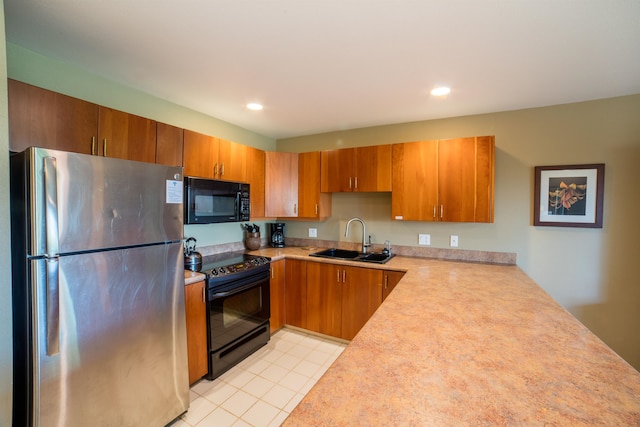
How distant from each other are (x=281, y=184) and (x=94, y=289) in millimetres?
2050

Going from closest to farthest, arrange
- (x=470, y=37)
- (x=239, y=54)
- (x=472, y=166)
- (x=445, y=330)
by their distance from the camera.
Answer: (x=445, y=330), (x=470, y=37), (x=239, y=54), (x=472, y=166)

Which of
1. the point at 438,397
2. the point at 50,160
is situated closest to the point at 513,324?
the point at 438,397

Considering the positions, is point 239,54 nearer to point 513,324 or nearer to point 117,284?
point 117,284

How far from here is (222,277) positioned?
7.04ft

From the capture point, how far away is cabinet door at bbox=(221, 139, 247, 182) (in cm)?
250

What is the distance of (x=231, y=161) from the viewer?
2.61 m

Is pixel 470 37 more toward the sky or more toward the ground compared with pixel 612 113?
more toward the sky

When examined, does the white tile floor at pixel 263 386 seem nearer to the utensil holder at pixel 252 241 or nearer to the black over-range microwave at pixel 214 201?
the utensil holder at pixel 252 241

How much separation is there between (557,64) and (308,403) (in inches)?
91.5

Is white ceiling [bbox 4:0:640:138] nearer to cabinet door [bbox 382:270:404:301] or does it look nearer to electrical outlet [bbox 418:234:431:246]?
electrical outlet [bbox 418:234:431:246]

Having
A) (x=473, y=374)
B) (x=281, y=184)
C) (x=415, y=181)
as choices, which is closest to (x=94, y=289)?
(x=473, y=374)

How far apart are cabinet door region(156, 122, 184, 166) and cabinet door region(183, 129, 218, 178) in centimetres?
5

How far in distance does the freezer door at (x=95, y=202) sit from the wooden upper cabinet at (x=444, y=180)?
200 cm

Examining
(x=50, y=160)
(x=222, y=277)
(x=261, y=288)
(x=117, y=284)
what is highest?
(x=50, y=160)
